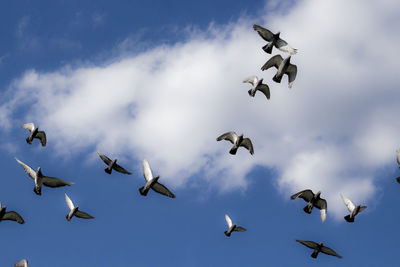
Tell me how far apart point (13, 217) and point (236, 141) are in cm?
1471

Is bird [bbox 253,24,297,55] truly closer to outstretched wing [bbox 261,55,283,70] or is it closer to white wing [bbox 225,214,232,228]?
outstretched wing [bbox 261,55,283,70]

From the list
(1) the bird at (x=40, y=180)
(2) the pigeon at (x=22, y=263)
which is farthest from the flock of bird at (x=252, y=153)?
(2) the pigeon at (x=22, y=263)

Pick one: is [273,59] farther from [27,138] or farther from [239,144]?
[27,138]

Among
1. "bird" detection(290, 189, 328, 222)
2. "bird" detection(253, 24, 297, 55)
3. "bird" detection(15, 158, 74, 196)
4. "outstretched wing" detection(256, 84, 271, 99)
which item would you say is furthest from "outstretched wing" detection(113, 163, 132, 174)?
"bird" detection(253, 24, 297, 55)

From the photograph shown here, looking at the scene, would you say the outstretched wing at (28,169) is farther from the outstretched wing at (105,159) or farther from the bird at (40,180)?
the outstretched wing at (105,159)

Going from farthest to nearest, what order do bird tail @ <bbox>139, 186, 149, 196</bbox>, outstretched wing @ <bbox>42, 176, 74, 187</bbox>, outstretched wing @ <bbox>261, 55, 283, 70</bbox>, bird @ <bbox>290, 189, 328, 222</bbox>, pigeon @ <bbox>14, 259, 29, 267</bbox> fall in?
outstretched wing @ <bbox>261, 55, 283, 70</bbox> < bird @ <bbox>290, 189, 328, 222</bbox> < outstretched wing @ <bbox>42, 176, 74, 187</bbox> < bird tail @ <bbox>139, 186, 149, 196</bbox> < pigeon @ <bbox>14, 259, 29, 267</bbox>

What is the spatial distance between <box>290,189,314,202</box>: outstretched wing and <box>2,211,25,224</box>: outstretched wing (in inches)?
663

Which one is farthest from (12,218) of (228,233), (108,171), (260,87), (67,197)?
(260,87)

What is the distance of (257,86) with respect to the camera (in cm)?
3775

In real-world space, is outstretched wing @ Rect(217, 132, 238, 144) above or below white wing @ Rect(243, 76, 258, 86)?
below

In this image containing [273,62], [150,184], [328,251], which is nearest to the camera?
[150,184]

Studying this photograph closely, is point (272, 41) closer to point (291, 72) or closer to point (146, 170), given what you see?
point (291, 72)

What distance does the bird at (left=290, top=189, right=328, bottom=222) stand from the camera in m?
34.2

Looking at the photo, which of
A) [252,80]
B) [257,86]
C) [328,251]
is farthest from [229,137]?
[328,251]
